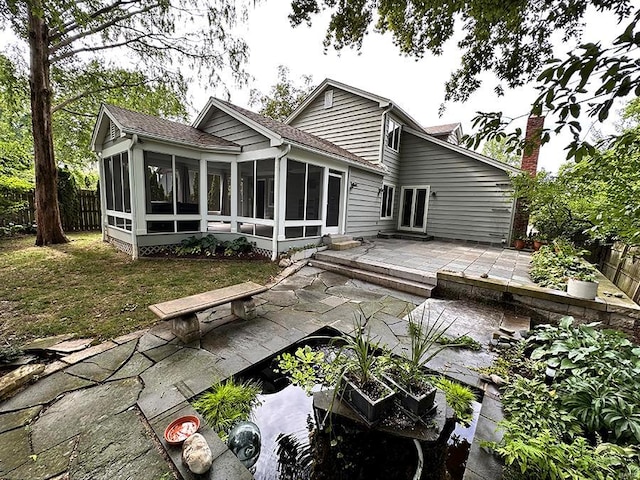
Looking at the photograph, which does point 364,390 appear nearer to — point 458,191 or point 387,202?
point 458,191

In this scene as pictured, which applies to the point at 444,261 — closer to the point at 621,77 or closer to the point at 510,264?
the point at 510,264

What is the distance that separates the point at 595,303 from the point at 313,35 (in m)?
5.35

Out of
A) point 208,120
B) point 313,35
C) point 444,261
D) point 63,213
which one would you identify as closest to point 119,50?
point 208,120

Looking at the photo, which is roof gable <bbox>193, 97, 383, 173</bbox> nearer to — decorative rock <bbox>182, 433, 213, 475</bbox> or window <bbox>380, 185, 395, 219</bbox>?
window <bbox>380, 185, 395, 219</bbox>

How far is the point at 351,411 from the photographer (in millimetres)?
1696

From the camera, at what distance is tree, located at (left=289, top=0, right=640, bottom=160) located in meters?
1.05

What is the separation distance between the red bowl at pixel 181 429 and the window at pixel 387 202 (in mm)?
9571

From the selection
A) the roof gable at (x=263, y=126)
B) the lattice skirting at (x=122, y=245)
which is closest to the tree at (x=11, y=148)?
the lattice skirting at (x=122, y=245)

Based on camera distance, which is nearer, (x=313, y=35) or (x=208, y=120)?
(x=313, y=35)

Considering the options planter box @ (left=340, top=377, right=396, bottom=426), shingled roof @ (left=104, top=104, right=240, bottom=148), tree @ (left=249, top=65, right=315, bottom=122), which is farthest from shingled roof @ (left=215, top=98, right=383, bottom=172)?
tree @ (left=249, top=65, right=315, bottom=122)

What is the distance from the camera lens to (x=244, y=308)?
3.44 meters

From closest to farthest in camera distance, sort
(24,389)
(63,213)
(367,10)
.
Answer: (24,389) → (367,10) → (63,213)

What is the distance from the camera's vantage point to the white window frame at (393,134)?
9844 mm

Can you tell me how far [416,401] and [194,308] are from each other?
231cm
